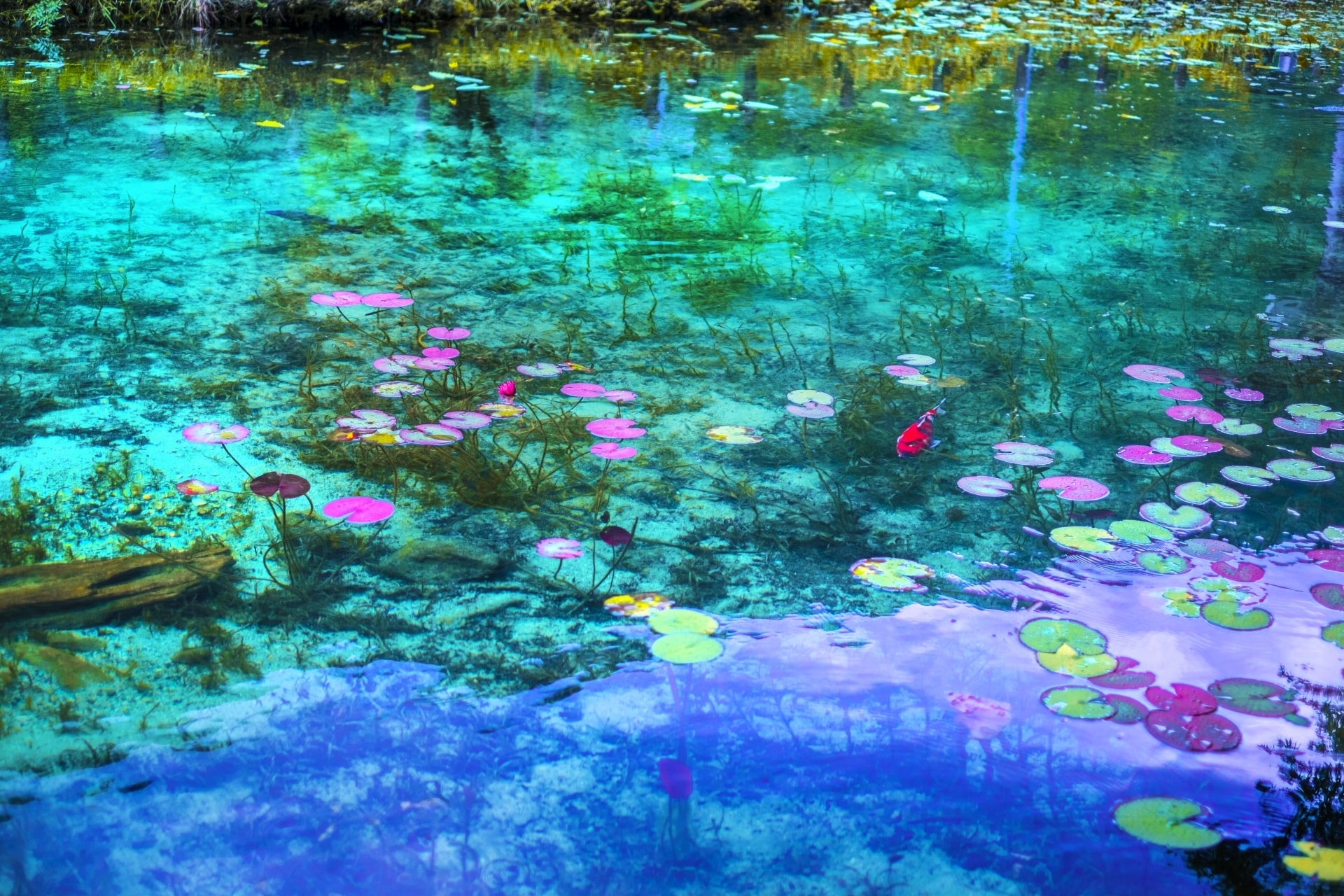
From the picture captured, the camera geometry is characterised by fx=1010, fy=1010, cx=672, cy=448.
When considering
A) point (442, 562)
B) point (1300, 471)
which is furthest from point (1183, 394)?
point (442, 562)

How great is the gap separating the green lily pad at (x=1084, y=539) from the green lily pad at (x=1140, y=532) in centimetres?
2

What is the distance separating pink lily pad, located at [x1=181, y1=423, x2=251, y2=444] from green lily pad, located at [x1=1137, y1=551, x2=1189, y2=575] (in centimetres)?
195

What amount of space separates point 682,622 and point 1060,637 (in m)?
0.67

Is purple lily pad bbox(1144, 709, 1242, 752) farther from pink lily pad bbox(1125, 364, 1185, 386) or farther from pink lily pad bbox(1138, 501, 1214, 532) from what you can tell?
pink lily pad bbox(1125, 364, 1185, 386)

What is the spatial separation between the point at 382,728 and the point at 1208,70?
311 inches

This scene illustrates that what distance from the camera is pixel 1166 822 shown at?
144 cm

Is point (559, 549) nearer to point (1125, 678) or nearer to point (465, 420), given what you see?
point (465, 420)

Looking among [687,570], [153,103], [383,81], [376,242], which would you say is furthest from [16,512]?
[383,81]

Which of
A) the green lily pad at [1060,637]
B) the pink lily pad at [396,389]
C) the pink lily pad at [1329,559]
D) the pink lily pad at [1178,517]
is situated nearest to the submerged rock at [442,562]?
the pink lily pad at [396,389]

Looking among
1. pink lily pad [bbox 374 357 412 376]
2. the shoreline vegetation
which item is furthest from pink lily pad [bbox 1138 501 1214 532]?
the shoreline vegetation

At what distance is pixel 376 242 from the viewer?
3.71 metres

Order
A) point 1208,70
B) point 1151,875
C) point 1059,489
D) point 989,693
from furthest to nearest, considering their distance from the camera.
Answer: point 1208,70
point 1059,489
point 989,693
point 1151,875

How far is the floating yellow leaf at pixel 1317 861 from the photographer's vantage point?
1363 millimetres

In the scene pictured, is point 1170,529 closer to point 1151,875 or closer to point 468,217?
point 1151,875
